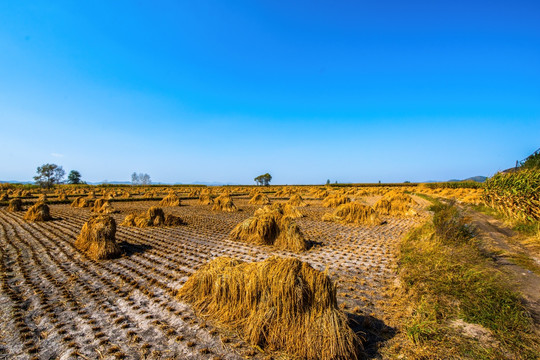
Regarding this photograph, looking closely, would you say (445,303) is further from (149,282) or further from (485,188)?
(485,188)

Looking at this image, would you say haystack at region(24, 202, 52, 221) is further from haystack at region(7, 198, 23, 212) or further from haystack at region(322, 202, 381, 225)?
haystack at region(322, 202, 381, 225)

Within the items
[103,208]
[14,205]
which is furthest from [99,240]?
[14,205]

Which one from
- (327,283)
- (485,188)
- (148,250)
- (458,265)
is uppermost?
(485,188)

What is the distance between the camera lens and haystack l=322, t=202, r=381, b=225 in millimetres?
14301

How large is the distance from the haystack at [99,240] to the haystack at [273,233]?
4.48 metres

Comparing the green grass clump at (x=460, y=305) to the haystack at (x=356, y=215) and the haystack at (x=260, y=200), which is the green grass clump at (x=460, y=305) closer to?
the haystack at (x=356, y=215)

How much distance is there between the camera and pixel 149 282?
5988mm

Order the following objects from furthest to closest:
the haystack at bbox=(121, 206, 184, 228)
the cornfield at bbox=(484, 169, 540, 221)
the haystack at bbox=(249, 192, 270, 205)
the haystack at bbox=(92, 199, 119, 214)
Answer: the haystack at bbox=(249, 192, 270, 205) < the haystack at bbox=(92, 199, 119, 214) < the haystack at bbox=(121, 206, 184, 228) < the cornfield at bbox=(484, 169, 540, 221)

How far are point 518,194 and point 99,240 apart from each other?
59.7 feet

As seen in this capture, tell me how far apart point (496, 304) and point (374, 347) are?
7.97 feet

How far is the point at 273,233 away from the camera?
1008 centimetres

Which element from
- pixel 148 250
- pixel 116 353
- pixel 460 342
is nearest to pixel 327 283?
pixel 460 342

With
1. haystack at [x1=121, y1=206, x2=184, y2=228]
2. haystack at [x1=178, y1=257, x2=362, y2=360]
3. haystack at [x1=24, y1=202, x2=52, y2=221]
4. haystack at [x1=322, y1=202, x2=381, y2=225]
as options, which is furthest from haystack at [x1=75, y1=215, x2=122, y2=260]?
haystack at [x1=322, y1=202, x2=381, y2=225]

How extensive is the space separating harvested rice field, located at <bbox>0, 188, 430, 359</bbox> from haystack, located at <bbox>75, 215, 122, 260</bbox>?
0.83 ft
